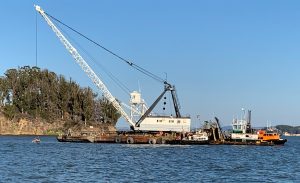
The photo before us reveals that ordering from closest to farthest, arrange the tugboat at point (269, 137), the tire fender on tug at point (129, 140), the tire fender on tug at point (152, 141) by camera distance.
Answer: the tire fender on tug at point (152, 141) < the tire fender on tug at point (129, 140) < the tugboat at point (269, 137)

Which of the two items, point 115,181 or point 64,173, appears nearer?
point 115,181

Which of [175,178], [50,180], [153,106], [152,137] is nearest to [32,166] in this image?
[50,180]

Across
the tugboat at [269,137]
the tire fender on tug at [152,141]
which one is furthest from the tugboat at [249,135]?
the tire fender on tug at [152,141]

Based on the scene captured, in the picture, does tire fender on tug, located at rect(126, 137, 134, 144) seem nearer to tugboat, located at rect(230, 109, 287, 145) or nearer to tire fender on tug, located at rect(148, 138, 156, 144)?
tire fender on tug, located at rect(148, 138, 156, 144)

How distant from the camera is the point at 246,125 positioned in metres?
156

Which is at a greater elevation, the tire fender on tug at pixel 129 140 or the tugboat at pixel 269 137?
the tugboat at pixel 269 137

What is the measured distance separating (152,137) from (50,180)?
94.5 m

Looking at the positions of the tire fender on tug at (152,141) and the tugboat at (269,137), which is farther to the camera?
the tugboat at (269,137)

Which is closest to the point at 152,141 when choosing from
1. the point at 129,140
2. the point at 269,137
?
the point at 129,140

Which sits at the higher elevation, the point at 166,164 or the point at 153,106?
the point at 153,106

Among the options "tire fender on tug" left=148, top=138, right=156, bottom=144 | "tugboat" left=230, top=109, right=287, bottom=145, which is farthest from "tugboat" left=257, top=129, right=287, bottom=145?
"tire fender on tug" left=148, top=138, right=156, bottom=144

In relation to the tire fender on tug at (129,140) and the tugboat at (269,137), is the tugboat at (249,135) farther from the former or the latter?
the tire fender on tug at (129,140)

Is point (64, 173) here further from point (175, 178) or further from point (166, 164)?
point (166, 164)

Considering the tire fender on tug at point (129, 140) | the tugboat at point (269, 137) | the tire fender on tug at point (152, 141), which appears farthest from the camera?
the tugboat at point (269, 137)
